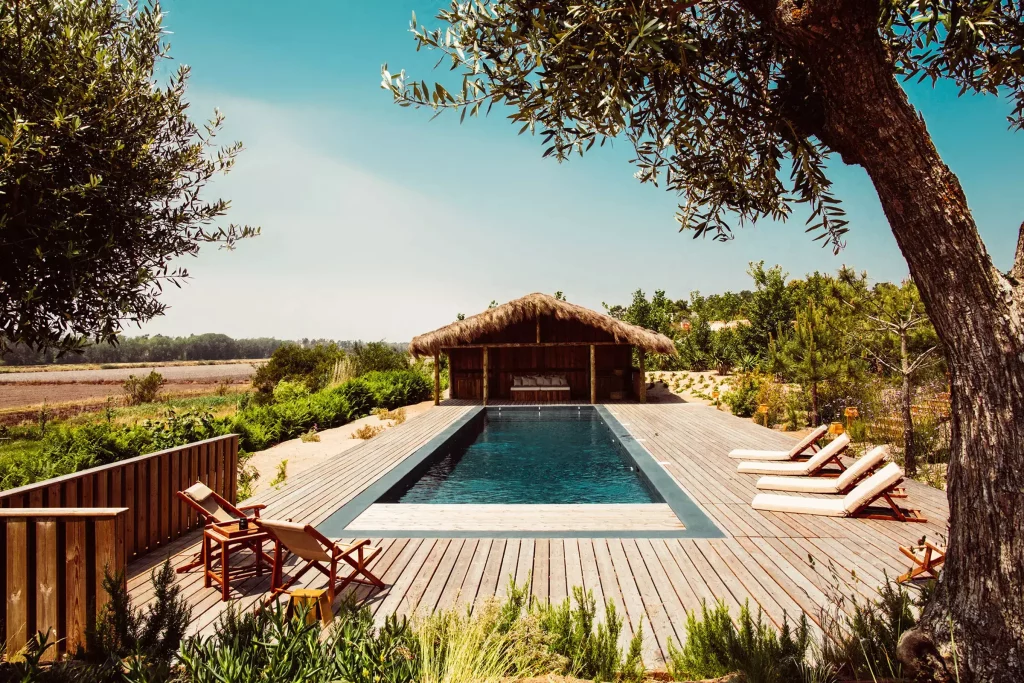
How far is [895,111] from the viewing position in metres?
2.31

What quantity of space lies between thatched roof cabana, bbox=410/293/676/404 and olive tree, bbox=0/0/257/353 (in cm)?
1301

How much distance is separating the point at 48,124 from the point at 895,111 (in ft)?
13.5

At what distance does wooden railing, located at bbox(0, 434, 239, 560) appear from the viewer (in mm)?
3748

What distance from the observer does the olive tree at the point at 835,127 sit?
2.13m

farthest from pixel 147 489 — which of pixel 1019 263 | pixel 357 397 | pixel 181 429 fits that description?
pixel 357 397

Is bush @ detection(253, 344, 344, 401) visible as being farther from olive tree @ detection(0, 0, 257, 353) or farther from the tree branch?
the tree branch

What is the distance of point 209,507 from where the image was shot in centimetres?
452

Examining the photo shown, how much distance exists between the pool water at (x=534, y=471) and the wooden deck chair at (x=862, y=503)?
1.36m

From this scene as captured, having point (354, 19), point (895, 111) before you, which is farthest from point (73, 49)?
point (354, 19)

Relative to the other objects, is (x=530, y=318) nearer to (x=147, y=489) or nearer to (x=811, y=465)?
(x=811, y=465)

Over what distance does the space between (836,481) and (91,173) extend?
6.93m

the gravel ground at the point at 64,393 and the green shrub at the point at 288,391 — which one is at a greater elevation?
the green shrub at the point at 288,391

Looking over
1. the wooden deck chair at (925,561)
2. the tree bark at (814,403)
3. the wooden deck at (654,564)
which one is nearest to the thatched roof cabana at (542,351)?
the tree bark at (814,403)

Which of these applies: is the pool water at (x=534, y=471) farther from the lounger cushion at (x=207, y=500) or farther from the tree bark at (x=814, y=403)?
the tree bark at (x=814, y=403)
